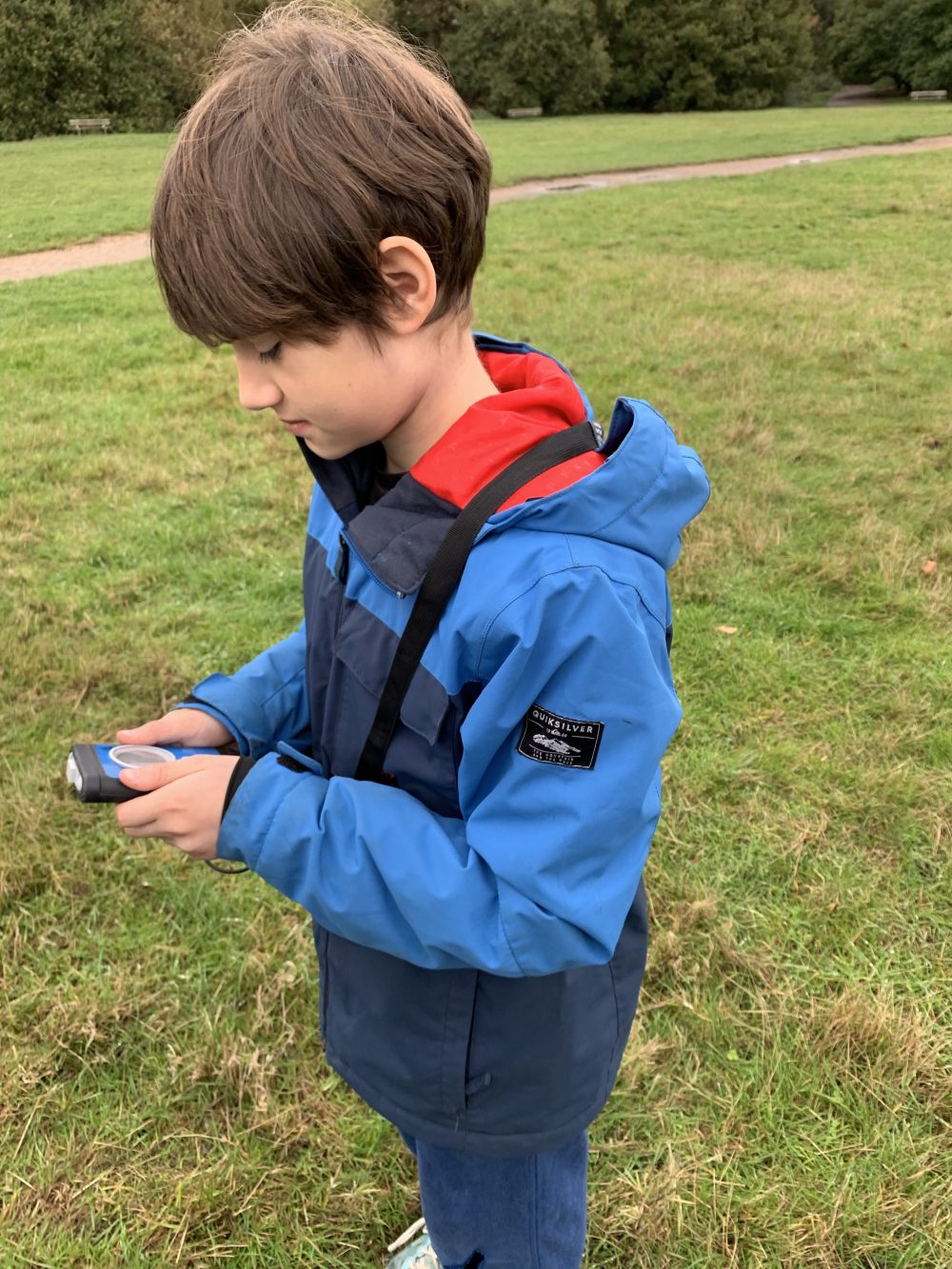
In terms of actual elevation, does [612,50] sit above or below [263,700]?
below

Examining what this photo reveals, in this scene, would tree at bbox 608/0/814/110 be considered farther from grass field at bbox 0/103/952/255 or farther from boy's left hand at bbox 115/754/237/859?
boy's left hand at bbox 115/754/237/859

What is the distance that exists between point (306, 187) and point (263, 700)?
0.81 meters

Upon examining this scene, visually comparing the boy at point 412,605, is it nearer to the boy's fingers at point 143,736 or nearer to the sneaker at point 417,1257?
the boy's fingers at point 143,736

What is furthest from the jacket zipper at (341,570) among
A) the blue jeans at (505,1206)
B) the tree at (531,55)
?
the tree at (531,55)

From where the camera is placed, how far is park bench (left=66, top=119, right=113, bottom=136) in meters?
29.4

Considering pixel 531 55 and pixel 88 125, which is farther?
pixel 531 55

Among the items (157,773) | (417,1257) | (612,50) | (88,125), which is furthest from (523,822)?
(612,50)

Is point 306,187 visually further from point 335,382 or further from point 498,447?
point 498,447

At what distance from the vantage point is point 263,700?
5.24 ft

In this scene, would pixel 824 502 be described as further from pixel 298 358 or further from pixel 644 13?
pixel 644 13

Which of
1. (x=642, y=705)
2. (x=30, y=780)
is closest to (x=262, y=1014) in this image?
(x=30, y=780)

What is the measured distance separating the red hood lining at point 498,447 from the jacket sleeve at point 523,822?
5.9 inches

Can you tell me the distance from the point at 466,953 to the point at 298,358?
2.38ft

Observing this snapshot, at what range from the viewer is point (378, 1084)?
1390mm
